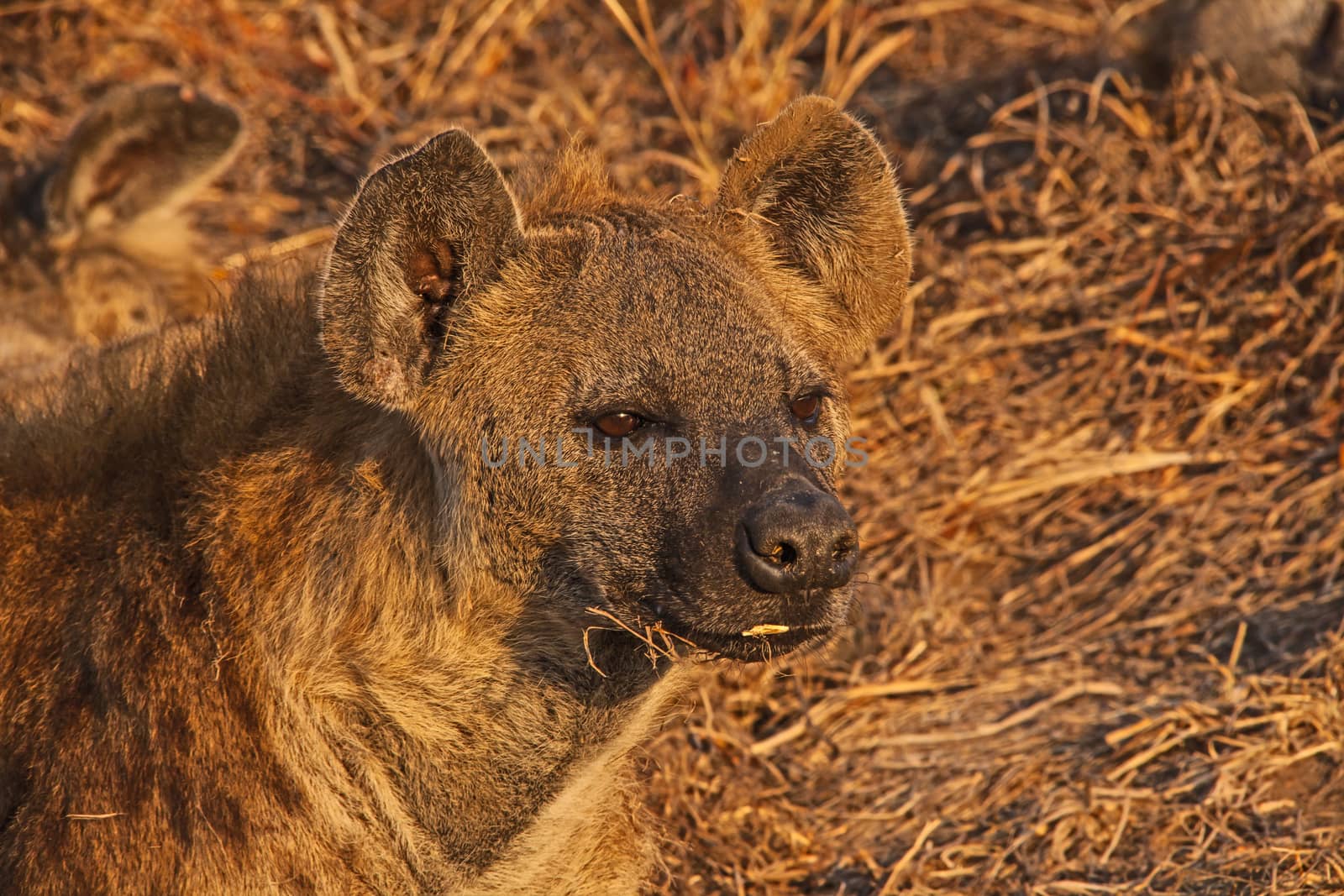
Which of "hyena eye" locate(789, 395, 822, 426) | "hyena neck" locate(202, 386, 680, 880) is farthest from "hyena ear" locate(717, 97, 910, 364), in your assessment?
→ "hyena neck" locate(202, 386, 680, 880)

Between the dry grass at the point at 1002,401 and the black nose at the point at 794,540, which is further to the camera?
the dry grass at the point at 1002,401

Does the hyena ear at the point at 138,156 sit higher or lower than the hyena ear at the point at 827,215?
lower

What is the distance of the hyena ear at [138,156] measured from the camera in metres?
4.95

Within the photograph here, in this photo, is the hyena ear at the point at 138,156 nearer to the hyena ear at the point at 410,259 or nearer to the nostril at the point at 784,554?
the hyena ear at the point at 410,259

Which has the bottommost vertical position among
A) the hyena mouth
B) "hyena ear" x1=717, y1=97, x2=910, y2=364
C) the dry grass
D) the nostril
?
the dry grass

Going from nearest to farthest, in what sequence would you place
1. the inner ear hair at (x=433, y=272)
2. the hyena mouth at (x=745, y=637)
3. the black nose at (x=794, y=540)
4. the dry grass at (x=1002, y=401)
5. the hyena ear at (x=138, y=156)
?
the black nose at (x=794, y=540)
the hyena mouth at (x=745, y=637)
the inner ear hair at (x=433, y=272)
the dry grass at (x=1002, y=401)
the hyena ear at (x=138, y=156)

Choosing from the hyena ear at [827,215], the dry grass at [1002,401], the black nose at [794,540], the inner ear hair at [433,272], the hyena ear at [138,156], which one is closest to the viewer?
the black nose at [794,540]

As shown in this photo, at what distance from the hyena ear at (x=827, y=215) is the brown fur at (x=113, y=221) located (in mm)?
2405

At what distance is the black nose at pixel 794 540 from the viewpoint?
8.21 ft

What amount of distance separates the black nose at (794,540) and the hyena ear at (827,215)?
0.63 meters

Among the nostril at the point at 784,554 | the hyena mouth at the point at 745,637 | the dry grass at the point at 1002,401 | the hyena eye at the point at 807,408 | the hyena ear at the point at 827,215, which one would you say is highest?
the hyena ear at the point at 827,215

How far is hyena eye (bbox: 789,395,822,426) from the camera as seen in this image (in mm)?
2855

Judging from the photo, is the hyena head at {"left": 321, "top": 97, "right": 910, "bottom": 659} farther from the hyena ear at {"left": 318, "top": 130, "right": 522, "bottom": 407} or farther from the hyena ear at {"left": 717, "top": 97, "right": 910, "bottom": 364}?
the hyena ear at {"left": 717, "top": 97, "right": 910, "bottom": 364}

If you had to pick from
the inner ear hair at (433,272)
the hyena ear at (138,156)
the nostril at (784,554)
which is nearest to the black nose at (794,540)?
the nostril at (784,554)
